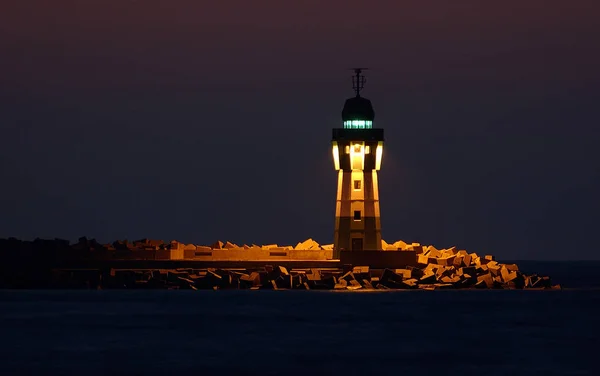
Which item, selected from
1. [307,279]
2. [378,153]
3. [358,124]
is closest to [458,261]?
[378,153]

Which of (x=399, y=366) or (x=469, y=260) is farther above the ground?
(x=469, y=260)

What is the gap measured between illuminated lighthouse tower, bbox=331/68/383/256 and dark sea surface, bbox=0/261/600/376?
3.16 m

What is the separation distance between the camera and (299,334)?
56031mm

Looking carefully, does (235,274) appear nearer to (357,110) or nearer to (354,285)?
(354,285)

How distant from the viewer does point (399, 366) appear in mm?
46750

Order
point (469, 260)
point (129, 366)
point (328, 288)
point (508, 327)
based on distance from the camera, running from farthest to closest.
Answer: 1. point (469, 260)
2. point (328, 288)
3. point (508, 327)
4. point (129, 366)

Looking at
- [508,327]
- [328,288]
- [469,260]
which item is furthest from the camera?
[469,260]

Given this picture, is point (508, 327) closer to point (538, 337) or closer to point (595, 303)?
point (538, 337)

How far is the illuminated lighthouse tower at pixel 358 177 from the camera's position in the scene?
70.9 metres

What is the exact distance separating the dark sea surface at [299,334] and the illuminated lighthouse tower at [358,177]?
316 centimetres

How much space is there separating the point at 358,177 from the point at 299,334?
52.9 ft

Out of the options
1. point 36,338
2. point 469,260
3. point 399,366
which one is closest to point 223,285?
point 469,260

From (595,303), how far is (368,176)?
12101 millimetres

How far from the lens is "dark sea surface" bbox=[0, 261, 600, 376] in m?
46.5
